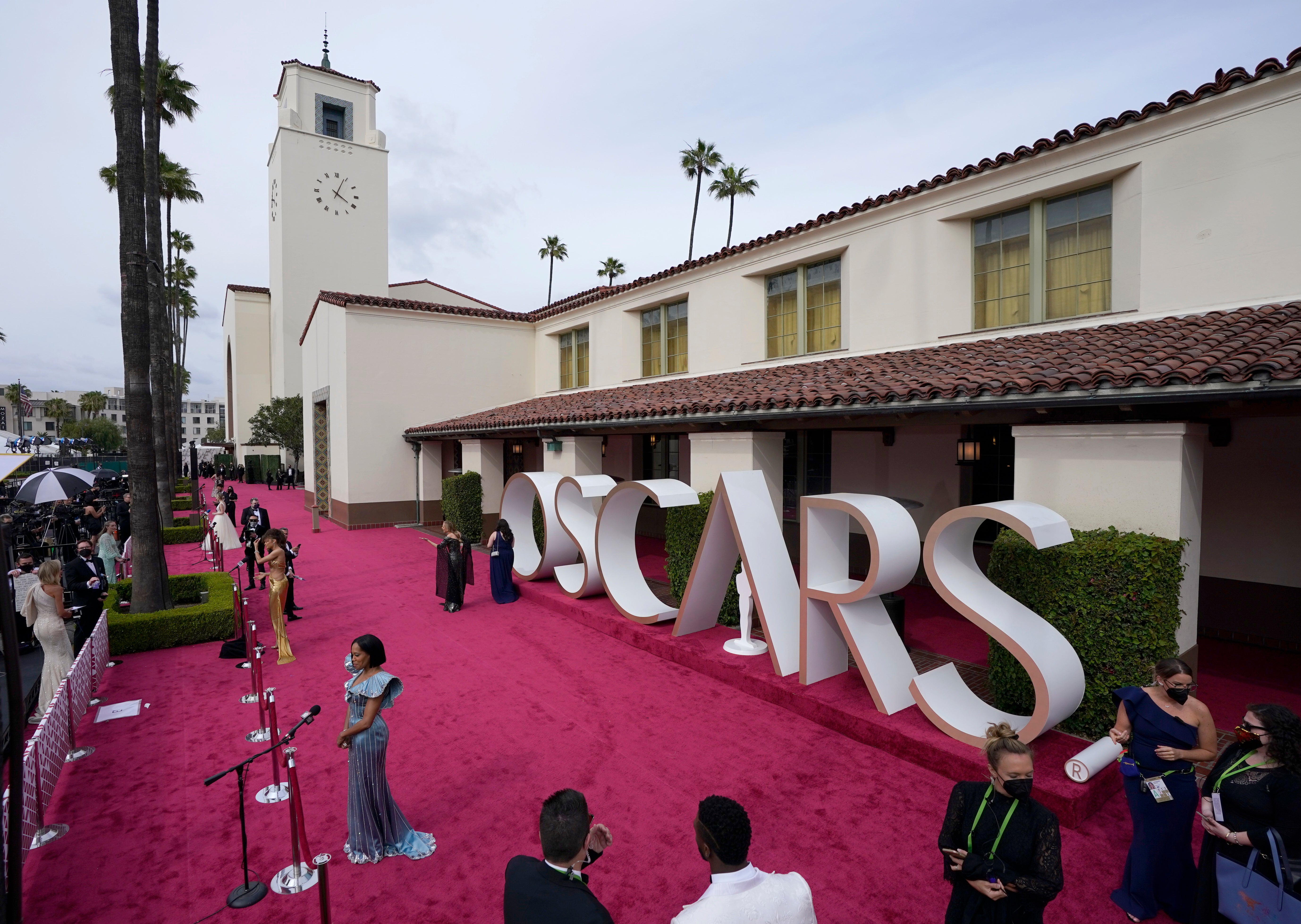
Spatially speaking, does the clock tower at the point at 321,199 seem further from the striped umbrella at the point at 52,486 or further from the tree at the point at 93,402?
the tree at the point at 93,402

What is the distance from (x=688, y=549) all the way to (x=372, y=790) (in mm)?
6251

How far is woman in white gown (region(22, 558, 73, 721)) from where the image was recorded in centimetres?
718

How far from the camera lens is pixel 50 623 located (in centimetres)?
717

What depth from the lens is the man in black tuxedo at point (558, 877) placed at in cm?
279

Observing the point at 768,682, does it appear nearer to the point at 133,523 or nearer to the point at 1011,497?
the point at 1011,497

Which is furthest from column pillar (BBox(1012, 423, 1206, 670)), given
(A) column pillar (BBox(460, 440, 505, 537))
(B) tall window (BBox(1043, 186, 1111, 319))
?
(A) column pillar (BBox(460, 440, 505, 537))

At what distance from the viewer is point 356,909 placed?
4.52 meters

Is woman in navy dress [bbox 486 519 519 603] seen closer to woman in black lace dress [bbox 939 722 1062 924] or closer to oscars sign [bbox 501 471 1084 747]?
oscars sign [bbox 501 471 1084 747]

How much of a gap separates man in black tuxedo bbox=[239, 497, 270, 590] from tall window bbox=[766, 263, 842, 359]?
37.5 feet

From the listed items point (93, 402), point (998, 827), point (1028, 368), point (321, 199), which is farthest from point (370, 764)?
point (93, 402)

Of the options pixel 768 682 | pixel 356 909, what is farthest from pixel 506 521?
pixel 356 909

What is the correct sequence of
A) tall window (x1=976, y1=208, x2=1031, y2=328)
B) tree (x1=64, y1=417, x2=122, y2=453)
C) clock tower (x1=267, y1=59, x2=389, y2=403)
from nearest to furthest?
tall window (x1=976, y1=208, x2=1031, y2=328) → clock tower (x1=267, y1=59, x2=389, y2=403) → tree (x1=64, y1=417, x2=122, y2=453)

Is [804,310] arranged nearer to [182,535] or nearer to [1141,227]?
[1141,227]

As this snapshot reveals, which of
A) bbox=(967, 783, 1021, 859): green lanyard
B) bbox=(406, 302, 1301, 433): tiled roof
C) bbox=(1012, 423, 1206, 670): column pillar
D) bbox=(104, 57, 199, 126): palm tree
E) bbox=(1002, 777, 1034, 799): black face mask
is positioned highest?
bbox=(104, 57, 199, 126): palm tree
